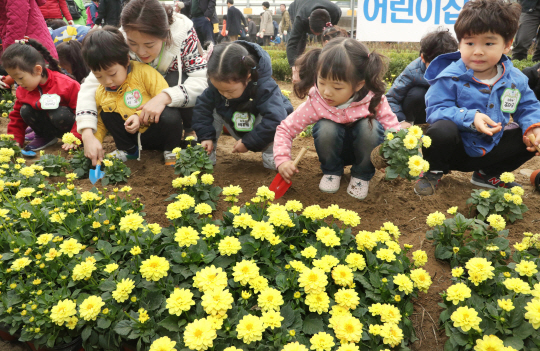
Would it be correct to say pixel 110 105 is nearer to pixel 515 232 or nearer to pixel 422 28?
pixel 515 232

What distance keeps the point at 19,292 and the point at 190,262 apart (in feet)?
2.37

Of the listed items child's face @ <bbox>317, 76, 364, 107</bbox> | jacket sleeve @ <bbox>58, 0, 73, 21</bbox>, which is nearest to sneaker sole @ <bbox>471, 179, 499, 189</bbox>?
child's face @ <bbox>317, 76, 364, 107</bbox>

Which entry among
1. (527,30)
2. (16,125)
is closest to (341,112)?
(16,125)

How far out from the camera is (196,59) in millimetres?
3238

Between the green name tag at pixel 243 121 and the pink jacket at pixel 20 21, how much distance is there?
3.18 meters

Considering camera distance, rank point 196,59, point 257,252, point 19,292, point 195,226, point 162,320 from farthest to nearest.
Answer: point 196,59, point 195,226, point 257,252, point 19,292, point 162,320

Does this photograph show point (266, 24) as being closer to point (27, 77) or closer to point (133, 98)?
point (27, 77)

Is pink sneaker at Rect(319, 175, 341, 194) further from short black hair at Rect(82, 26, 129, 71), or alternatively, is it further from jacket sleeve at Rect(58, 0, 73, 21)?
jacket sleeve at Rect(58, 0, 73, 21)

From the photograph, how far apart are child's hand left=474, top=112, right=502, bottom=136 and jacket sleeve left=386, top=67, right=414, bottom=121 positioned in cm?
126

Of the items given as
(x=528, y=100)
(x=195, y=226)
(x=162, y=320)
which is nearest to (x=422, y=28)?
(x=528, y=100)

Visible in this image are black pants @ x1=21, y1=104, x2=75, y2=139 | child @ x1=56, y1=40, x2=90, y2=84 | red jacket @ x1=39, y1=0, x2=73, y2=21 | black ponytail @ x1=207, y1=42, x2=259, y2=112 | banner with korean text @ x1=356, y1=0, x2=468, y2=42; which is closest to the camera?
black ponytail @ x1=207, y1=42, x2=259, y2=112

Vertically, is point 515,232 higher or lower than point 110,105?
lower

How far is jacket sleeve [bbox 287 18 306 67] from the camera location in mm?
5819

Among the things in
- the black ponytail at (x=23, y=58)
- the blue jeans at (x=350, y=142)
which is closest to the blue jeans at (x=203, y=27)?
the black ponytail at (x=23, y=58)
